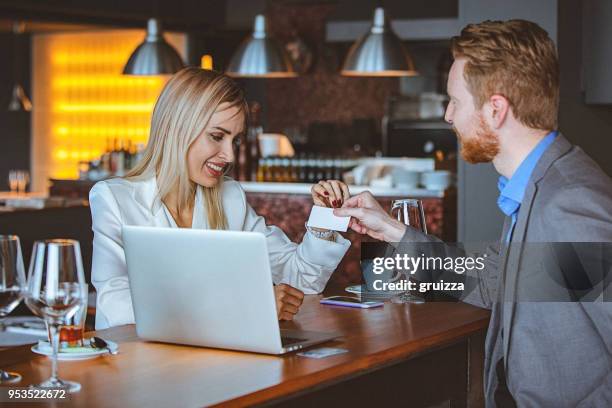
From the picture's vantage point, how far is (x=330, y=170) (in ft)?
24.9

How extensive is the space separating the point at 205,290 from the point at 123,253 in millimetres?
790

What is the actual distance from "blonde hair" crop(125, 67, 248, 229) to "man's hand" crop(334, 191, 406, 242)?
0.57 m

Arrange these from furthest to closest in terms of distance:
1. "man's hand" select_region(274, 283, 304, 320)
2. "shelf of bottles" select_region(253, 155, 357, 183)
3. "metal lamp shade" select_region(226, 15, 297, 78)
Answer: "shelf of bottles" select_region(253, 155, 357, 183)
"metal lamp shade" select_region(226, 15, 297, 78)
"man's hand" select_region(274, 283, 304, 320)

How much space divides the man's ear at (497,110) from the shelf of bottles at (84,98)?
9.59 meters

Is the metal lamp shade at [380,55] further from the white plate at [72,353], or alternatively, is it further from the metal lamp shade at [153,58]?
the white plate at [72,353]

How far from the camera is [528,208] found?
2.35 metres

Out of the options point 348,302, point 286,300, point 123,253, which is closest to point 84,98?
point 123,253

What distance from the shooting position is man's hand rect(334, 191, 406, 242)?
2721 millimetres

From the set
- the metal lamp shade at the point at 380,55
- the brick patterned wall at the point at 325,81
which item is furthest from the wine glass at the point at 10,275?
the brick patterned wall at the point at 325,81

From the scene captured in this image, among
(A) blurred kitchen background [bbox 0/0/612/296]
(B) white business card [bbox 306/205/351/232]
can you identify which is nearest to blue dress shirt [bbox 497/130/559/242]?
(B) white business card [bbox 306/205/351/232]

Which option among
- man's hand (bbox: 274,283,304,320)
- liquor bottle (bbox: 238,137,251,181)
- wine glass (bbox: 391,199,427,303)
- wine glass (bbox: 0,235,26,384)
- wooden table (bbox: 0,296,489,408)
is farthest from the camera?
liquor bottle (bbox: 238,137,251,181)

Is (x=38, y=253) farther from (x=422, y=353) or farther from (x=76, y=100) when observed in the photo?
(x=76, y=100)

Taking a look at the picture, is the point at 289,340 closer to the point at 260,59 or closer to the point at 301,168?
the point at 260,59

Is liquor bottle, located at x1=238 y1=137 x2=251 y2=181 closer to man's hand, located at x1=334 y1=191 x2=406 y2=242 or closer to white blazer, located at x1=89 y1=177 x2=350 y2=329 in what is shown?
white blazer, located at x1=89 y1=177 x2=350 y2=329
